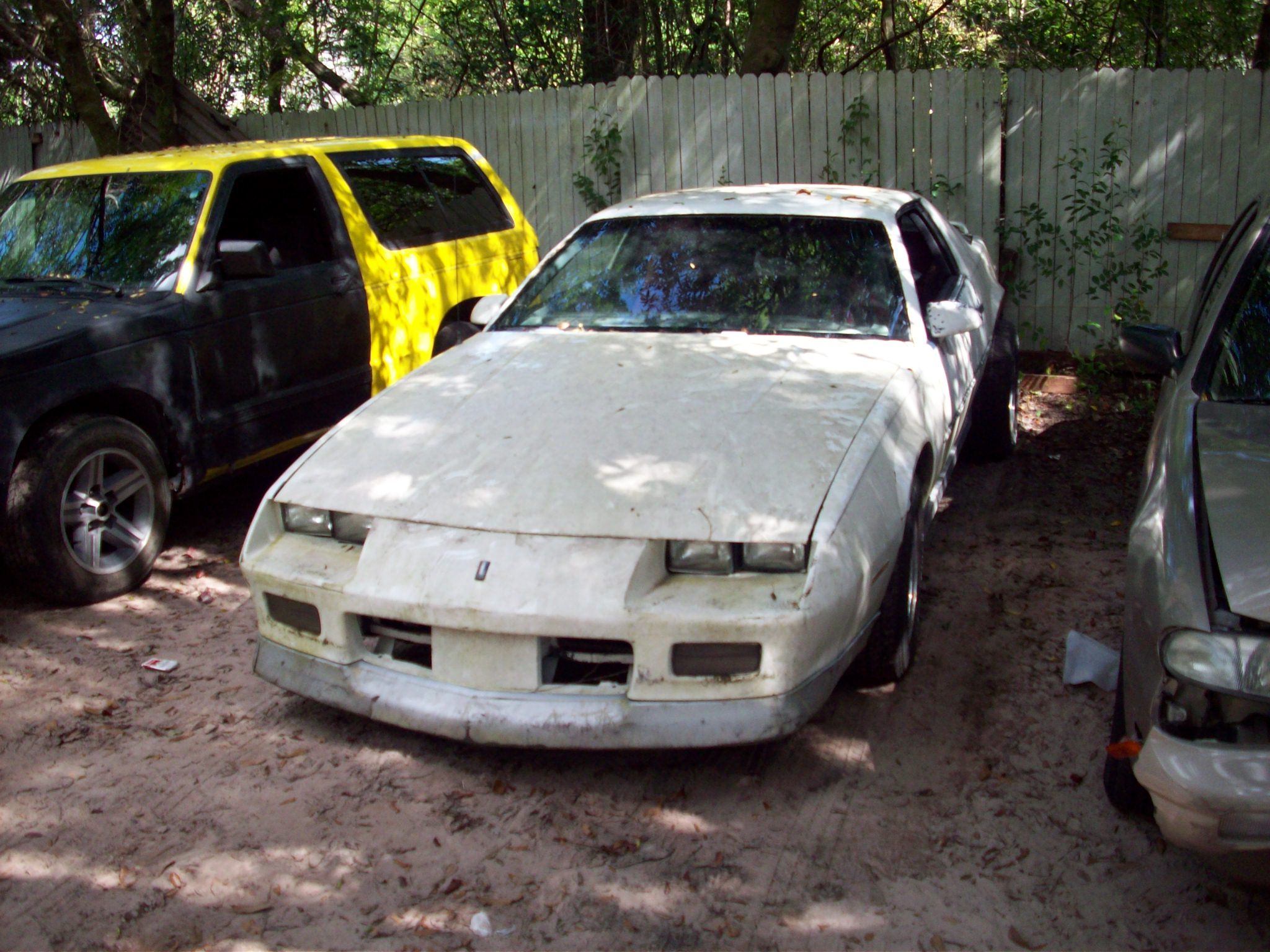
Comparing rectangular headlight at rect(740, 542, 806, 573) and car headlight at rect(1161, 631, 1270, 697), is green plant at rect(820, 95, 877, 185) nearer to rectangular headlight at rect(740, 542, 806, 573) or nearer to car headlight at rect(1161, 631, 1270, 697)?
rectangular headlight at rect(740, 542, 806, 573)

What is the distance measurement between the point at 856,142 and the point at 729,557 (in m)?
6.73

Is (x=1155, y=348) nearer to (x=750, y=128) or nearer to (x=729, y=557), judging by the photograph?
(x=729, y=557)

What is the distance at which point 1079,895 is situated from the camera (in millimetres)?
2963

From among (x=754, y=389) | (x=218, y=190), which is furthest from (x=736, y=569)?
(x=218, y=190)

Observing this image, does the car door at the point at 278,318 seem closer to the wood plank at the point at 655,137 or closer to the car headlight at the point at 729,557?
the car headlight at the point at 729,557

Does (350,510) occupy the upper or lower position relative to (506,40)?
lower

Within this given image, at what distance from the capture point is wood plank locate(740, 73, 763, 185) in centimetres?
932

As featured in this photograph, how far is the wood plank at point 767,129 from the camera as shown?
9281 mm

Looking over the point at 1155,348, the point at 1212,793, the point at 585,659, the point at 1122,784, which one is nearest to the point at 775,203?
the point at 1155,348

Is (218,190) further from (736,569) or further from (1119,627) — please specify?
(1119,627)

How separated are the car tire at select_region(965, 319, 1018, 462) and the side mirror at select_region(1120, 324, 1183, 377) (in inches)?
83.4

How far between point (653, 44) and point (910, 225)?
857 cm

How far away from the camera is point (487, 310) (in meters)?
5.26

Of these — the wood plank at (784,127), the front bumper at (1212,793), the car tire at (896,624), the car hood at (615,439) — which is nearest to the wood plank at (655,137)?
the wood plank at (784,127)
